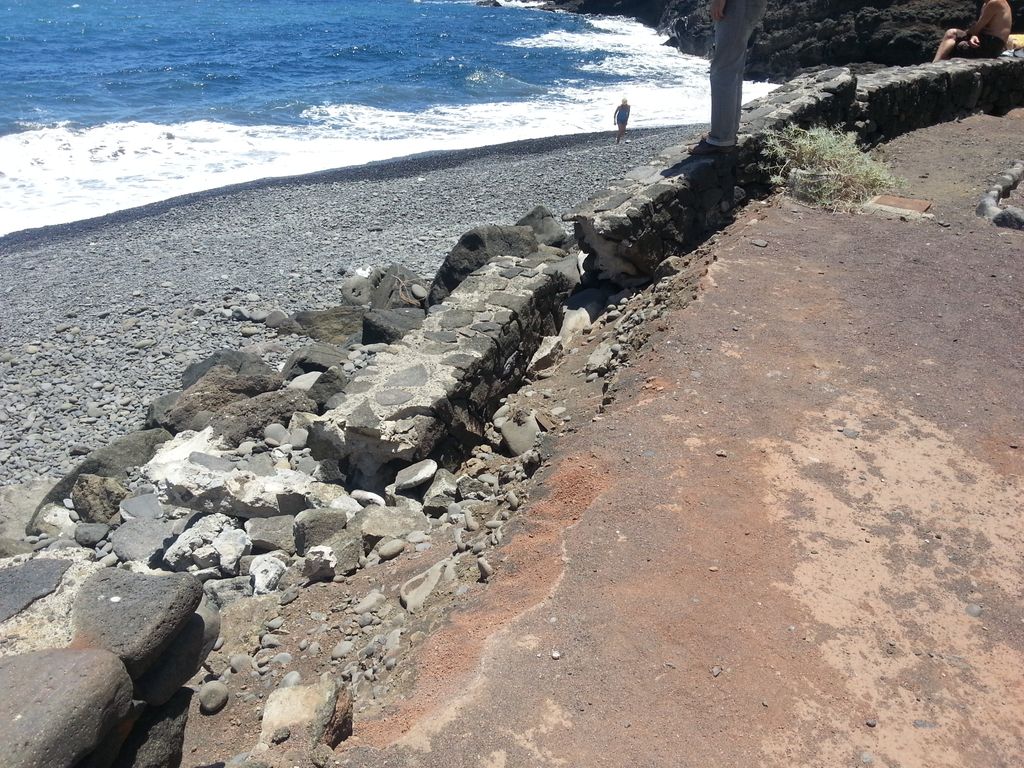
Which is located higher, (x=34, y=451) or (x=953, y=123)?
(x=953, y=123)

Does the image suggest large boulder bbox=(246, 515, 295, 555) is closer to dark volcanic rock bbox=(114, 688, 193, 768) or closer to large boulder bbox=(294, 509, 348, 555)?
large boulder bbox=(294, 509, 348, 555)

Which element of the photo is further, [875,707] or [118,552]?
[118,552]

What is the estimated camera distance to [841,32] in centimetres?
2444

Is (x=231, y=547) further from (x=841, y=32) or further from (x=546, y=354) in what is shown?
(x=841, y=32)

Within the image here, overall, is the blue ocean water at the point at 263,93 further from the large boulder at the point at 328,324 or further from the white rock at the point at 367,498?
the white rock at the point at 367,498

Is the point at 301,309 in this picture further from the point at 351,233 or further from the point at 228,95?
the point at 228,95

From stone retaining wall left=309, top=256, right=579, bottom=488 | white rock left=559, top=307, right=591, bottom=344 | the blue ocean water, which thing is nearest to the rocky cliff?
the blue ocean water

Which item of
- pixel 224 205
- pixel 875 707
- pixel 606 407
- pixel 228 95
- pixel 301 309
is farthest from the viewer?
pixel 228 95

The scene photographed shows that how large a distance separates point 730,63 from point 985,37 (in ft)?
21.4

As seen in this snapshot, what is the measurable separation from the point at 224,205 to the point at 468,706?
37.5ft

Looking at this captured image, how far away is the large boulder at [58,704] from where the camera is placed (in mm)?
2393

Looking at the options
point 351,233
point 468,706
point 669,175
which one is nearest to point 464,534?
point 468,706

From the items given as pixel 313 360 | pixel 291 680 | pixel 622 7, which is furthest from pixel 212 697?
pixel 622 7

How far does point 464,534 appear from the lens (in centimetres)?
444
